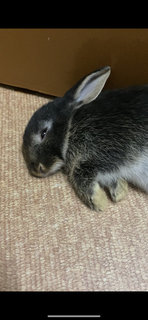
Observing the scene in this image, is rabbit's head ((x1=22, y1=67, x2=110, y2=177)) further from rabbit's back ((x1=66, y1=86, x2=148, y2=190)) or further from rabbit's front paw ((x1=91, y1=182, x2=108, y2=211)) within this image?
rabbit's front paw ((x1=91, y1=182, x2=108, y2=211))

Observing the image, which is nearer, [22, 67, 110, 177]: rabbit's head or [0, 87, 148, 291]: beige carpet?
[0, 87, 148, 291]: beige carpet

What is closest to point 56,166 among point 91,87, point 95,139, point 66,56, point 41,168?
point 41,168

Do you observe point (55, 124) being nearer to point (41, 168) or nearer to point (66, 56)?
point (41, 168)

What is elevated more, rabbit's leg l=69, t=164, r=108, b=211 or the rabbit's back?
the rabbit's back

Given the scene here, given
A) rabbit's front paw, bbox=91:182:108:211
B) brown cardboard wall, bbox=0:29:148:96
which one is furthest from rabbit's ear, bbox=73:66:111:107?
rabbit's front paw, bbox=91:182:108:211

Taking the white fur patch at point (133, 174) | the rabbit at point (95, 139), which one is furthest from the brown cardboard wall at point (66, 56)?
the white fur patch at point (133, 174)

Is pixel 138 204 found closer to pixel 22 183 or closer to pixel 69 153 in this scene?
pixel 69 153
